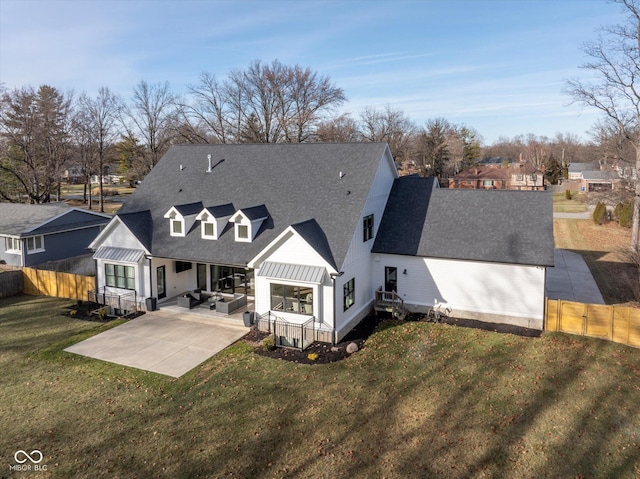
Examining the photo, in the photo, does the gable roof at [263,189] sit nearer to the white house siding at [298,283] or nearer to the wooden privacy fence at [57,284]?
the white house siding at [298,283]

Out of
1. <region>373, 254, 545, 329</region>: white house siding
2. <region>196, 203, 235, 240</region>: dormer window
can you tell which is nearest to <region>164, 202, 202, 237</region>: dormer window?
<region>196, 203, 235, 240</region>: dormer window

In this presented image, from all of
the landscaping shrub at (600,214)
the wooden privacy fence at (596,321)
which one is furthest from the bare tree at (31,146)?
the landscaping shrub at (600,214)

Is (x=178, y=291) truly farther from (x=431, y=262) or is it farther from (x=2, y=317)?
(x=431, y=262)

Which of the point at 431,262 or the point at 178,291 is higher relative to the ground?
the point at 431,262

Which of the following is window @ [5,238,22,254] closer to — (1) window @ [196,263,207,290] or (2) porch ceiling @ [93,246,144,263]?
(2) porch ceiling @ [93,246,144,263]

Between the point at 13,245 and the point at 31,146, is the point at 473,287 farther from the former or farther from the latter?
the point at 31,146

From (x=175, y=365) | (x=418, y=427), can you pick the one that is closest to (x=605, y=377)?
(x=418, y=427)
